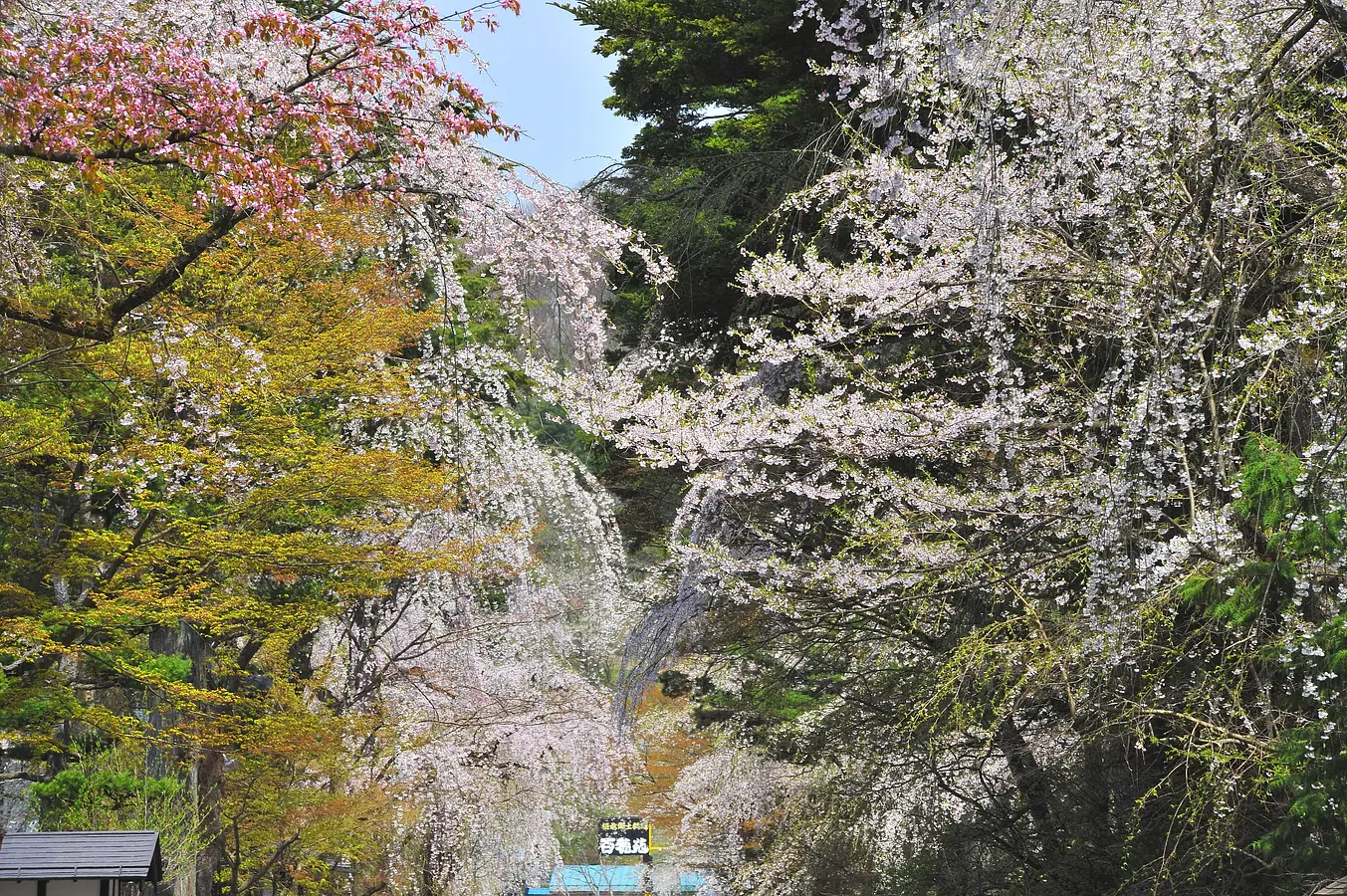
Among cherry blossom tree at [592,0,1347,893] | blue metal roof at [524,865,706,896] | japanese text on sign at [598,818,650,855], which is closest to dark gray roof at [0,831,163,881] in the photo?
cherry blossom tree at [592,0,1347,893]

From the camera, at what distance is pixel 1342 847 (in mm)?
4902

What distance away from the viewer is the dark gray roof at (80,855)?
878 centimetres

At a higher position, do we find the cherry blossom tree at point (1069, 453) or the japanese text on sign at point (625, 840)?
the cherry blossom tree at point (1069, 453)

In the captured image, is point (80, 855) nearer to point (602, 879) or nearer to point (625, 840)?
point (625, 840)

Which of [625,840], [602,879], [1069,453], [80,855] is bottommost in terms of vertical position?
[602,879]

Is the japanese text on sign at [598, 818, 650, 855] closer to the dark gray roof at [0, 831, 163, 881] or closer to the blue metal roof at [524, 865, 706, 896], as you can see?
the blue metal roof at [524, 865, 706, 896]

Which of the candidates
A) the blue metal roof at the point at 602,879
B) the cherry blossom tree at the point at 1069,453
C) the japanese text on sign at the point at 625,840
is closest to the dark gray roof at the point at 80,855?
the cherry blossom tree at the point at 1069,453

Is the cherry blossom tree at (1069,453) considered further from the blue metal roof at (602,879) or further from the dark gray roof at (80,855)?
the blue metal roof at (602,879)

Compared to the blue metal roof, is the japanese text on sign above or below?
above

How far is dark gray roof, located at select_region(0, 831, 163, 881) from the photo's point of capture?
8.78 metres

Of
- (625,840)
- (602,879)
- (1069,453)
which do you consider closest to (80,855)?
(1069,453)

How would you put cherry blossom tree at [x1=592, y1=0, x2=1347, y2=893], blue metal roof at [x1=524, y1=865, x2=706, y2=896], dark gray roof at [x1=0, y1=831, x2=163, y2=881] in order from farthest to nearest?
blue metal roof at [x1=524, y1=865, x2=706, y2=896] < dark gray roof at [x1=0, y1=831, x2=163, y2=881] < cherry blossom tree at [x1=592, y1=0, x2=1347, y2=893]

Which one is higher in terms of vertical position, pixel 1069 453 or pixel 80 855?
pixel 1069 453

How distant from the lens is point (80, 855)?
A: 886 cm
